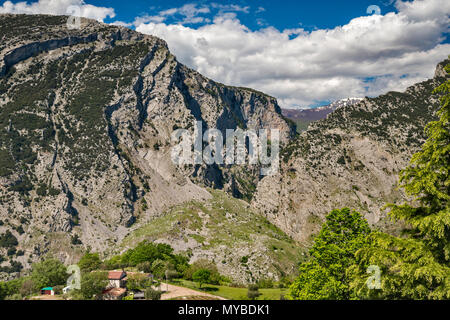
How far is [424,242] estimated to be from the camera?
38.4ft

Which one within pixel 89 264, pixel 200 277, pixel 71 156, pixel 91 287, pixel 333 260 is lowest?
pixel 200 277

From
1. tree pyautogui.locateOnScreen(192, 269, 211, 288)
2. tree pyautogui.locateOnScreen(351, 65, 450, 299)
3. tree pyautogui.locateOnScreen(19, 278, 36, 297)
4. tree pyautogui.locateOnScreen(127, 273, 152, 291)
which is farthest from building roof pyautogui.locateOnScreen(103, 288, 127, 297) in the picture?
tree pyautogui.locateOnScreen(351, 65, 450, 299)

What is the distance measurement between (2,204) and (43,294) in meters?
105

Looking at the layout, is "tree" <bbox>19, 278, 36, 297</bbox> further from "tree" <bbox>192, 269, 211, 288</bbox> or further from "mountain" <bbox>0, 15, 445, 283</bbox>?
"mountain" <bbox>0, 15, 445, 283</bbox>

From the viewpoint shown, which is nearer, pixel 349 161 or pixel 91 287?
pixel 91 287

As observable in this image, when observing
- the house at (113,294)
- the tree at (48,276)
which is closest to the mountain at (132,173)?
the tree at (48,276)

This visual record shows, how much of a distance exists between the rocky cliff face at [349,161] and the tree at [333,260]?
13285cm

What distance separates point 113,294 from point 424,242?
144 feet

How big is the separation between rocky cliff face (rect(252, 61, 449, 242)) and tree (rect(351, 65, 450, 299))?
145028mm

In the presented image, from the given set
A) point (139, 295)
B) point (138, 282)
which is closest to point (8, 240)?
point (138, 282)

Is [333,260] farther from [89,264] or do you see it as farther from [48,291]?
[89,264]

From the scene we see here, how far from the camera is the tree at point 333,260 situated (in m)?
18.3

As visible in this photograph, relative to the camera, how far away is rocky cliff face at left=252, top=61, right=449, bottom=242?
509ft

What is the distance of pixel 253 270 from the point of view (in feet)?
322
